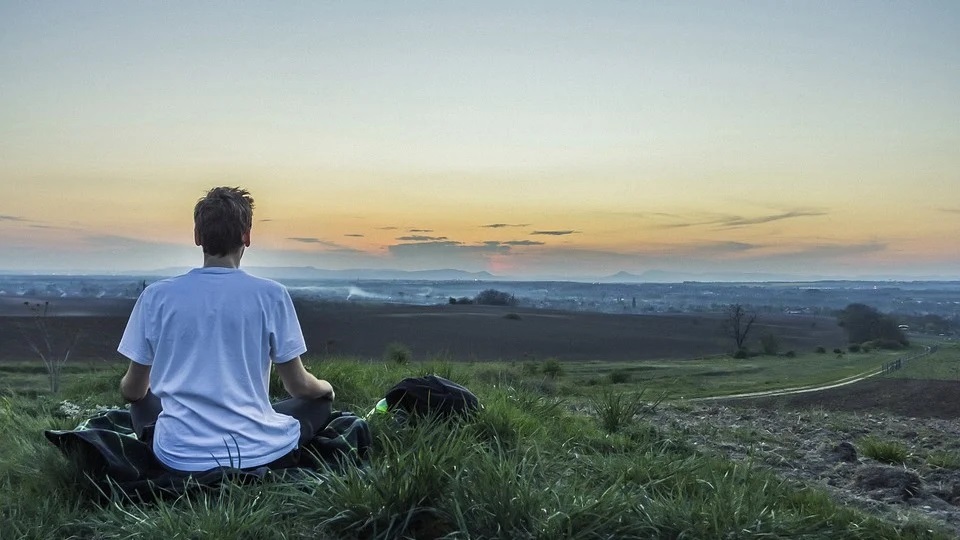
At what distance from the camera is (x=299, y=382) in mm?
3785

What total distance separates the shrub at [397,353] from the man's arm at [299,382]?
587 cm

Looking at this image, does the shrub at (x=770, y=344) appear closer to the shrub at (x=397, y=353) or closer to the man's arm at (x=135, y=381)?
the shrub at (x=397, y=353)

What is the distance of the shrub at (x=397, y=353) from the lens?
10.1 m

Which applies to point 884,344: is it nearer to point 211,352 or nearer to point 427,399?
point 427,399

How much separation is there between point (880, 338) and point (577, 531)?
121 feet

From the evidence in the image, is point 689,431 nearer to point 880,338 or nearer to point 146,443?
point 146,443

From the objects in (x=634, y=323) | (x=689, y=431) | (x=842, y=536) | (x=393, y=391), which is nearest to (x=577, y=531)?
(x=842, y=536)

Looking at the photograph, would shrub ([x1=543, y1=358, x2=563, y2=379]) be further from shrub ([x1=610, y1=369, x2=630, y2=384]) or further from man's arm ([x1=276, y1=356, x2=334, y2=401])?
man's arm ([x1=276, y1=356, x2=334, y2=401])

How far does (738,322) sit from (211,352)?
47767 mm

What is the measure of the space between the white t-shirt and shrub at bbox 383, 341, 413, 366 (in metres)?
6.10

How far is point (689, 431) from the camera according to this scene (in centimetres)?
696

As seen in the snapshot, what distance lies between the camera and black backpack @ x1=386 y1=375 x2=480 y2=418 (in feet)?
16.1

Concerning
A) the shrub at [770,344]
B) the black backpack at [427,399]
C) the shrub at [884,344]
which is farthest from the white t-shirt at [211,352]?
the shrub at [770,344]

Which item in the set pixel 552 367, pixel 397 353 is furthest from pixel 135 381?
pixel 552 367
